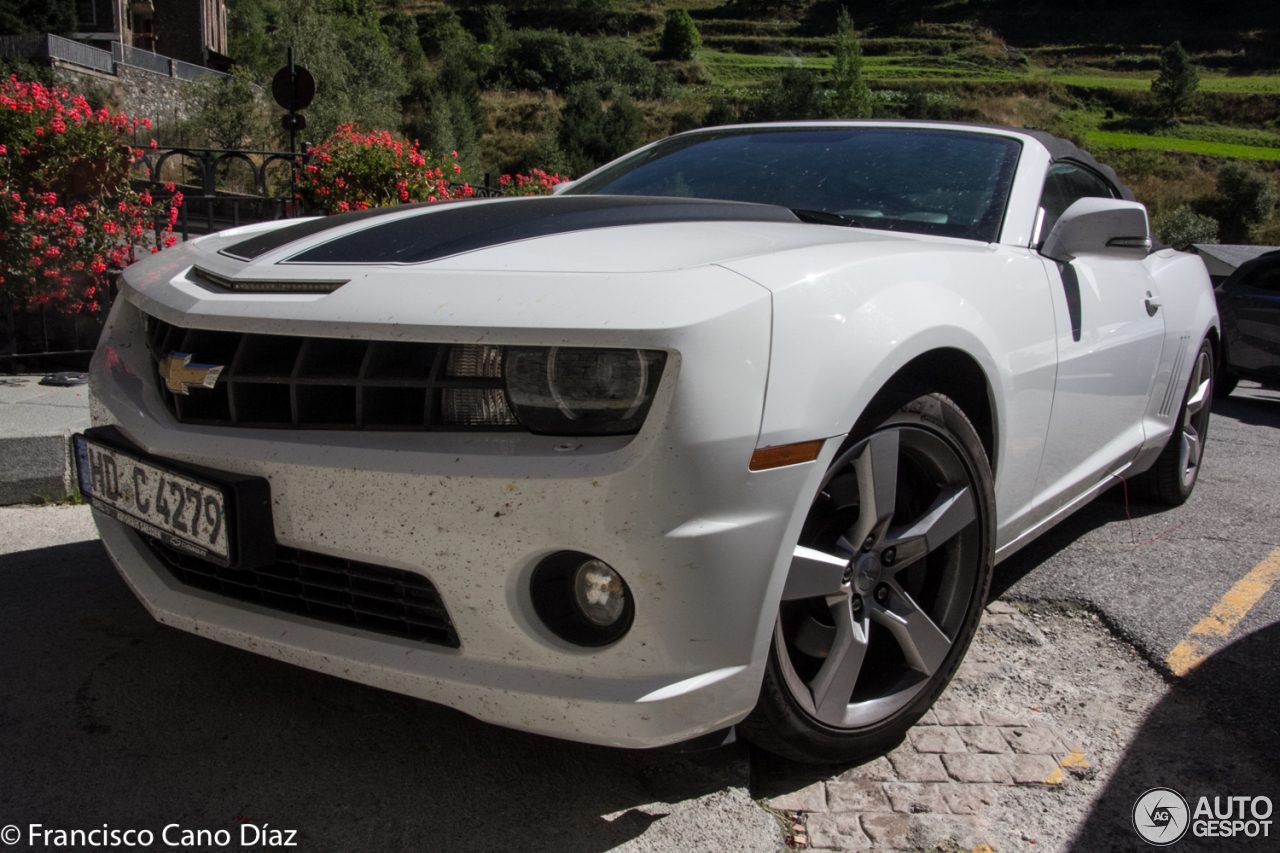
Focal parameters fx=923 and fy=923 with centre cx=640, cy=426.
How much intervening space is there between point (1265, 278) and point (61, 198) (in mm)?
9141

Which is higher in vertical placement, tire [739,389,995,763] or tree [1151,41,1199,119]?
tree [1151,41,1199,119]

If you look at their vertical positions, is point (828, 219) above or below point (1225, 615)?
above

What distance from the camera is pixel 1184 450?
11.8ft

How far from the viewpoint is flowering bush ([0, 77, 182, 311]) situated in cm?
477

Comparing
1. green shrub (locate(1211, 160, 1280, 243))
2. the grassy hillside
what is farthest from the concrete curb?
green shrub (locate(1211, 160, 1280, 243))

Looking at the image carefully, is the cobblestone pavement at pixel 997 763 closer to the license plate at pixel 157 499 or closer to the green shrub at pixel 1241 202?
the license plate at pixel 157 499

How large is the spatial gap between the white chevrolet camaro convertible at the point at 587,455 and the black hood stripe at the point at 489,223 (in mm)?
16

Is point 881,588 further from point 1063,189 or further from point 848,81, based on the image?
point 848,81

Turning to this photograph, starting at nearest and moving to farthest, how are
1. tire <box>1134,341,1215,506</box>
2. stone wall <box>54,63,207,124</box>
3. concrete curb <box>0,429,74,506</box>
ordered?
1. concrete curb <box>0,429,74,506</box>
2. tire <box>1134,341,1215,506</box>
3. stone wall <box>54,63,207,124</box>

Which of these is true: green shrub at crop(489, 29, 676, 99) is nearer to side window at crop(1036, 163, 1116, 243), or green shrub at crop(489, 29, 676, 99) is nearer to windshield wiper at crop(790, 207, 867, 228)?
side window at crop(1036, 163, 1116, 243)

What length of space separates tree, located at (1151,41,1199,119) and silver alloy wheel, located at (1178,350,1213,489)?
10137cm

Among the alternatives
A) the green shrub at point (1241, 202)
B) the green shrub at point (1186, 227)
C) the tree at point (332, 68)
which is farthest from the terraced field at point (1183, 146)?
the tree at point (332, 68)

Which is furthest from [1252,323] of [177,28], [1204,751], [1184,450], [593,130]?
[593,130]

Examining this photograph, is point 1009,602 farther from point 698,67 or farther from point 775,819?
point 698,67
